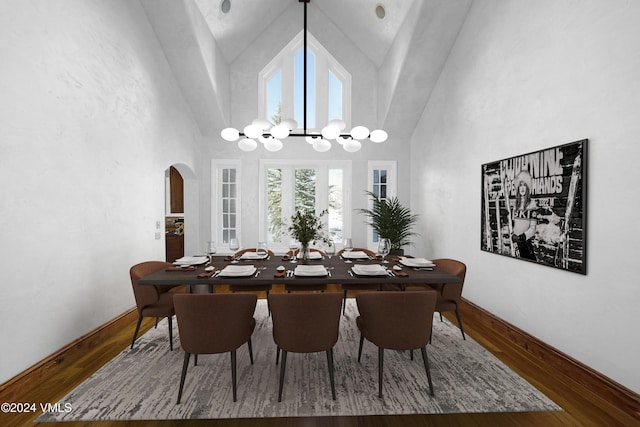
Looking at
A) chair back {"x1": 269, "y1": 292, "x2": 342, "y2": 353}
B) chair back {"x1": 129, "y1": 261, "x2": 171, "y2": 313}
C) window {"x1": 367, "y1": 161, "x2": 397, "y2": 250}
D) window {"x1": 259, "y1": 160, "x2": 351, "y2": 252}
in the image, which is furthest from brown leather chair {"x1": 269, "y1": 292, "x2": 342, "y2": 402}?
window {"x1": 367, "y1": 161, "x2": 397, "y2": 250}

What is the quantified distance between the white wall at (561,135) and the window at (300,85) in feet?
7.62

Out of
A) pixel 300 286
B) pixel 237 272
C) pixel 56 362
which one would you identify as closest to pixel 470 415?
→ pixel 237 272

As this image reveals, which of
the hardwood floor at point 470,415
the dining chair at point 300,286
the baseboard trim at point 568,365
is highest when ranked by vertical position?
the dining chair at point 300,286

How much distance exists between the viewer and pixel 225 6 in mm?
4203

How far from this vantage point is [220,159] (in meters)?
5.39

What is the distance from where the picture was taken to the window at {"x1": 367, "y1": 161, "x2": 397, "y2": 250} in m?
5.62

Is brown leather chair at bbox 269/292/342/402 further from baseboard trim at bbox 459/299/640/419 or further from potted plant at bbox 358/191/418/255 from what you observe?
potted plant at bbox 358/191/418/255

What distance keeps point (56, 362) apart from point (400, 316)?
270 cm

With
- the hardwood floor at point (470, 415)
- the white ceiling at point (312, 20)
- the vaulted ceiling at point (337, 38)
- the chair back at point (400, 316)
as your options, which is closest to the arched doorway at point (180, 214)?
the vaulted ceiling at point (337, 38)

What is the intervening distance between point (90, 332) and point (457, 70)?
5.22 metres

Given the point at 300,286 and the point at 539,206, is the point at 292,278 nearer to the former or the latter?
the point at 300,286

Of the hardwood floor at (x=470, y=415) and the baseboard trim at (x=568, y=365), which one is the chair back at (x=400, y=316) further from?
the baseboard trim at (x=568, y=365)

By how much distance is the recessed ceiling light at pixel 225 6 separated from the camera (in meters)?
4.14

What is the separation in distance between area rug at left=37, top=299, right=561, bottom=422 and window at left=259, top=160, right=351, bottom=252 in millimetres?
3093
